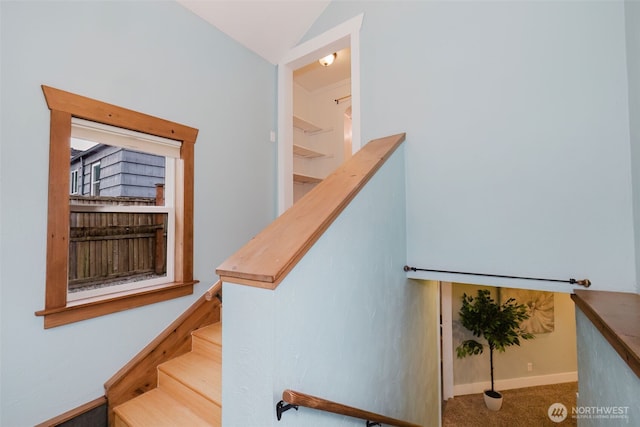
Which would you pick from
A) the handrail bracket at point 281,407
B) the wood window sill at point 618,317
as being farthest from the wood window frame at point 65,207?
the wood window sill at point 618,317

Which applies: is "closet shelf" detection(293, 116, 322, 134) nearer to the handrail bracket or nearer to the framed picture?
the handrail bracket

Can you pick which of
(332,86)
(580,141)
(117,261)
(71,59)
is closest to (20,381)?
(117,261)

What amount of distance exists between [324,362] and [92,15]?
2.37m

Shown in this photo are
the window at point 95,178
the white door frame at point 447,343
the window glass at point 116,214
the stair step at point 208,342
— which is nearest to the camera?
the window glass at point 116,214

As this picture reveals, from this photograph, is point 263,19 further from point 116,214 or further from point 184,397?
point 184,397

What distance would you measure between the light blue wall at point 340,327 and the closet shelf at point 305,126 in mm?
1839

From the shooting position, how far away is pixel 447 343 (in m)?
3.82

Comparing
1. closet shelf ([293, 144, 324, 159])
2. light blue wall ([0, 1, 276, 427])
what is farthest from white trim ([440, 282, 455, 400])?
light blue wall ([0, 1, 276, 427])

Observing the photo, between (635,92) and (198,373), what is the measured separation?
2.78 meters

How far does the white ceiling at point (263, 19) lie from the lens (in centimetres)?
226

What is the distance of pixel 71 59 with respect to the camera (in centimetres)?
158

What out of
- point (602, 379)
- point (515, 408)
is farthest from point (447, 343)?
point (602, 379)

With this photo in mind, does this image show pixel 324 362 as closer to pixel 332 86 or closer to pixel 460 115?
pixel 460 115

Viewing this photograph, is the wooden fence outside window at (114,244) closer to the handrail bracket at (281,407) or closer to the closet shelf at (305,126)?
the handrail bracket at (281,407)
